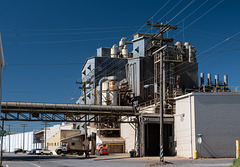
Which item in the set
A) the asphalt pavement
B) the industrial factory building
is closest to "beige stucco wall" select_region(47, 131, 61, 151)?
the industrial factory building

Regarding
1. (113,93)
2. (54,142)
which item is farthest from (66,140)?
(113,93)

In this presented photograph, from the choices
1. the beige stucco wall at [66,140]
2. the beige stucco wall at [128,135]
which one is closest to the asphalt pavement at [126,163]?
the beige stucco wall at [128,135]

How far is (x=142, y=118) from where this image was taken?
141 feet

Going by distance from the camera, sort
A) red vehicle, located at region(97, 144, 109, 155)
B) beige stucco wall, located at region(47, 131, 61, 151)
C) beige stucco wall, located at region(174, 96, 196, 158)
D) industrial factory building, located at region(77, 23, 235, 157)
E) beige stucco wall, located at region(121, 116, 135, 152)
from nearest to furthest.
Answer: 1. beige stucco wall, located at region(174, 96, 196, 158)
2. industrial factory building, located at region(77, 23, 235, 157)
3. beige stucco wall, located at region(121, 116, 135, 152)
4. red vehicle, located at region(97, 144, 109, 155)
5. beige stucco wall, located at region(47, 131, 61, 151)

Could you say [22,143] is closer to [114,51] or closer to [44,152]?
[44,152]

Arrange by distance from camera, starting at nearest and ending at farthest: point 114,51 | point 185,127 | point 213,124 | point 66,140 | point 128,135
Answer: point 213,124
point 185,127
point 128,135
point 66,140
point 114,51

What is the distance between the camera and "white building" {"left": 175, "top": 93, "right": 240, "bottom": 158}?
35.4 meters

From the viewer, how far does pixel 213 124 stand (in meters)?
35.8

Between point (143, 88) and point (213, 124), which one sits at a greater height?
point (143, 88)

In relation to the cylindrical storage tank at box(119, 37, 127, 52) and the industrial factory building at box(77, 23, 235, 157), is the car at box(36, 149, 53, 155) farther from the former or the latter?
the cylindrical storage tank at box(119, 37, 127, 52)

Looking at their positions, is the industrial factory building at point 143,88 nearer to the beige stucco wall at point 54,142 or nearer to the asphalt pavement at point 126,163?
the asphalt pavement at point 126,163

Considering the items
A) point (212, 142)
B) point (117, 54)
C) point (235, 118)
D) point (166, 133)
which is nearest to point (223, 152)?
point (212, 142)

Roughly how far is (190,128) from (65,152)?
28188 mm

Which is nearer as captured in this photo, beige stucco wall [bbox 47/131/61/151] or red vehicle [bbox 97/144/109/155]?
red vehicle [bbox 97/144/109/155]
